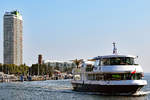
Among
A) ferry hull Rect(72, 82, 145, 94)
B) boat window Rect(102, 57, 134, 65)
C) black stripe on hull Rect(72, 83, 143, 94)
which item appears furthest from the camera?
boat window Rect(102, 57, 134, 65)

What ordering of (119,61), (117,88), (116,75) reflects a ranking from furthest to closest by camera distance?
(119,61), (116,75), (117,88)

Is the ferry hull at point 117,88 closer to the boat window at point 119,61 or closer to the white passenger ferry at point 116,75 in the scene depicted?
the white passenger ferry at point 116,75

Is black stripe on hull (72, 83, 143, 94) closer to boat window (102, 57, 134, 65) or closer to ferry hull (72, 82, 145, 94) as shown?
ferry hull (72, 82, 145, 94)

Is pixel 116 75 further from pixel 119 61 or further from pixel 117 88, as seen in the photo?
pixel 119 61

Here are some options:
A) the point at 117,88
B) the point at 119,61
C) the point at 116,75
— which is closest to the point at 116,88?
the point at 117,88

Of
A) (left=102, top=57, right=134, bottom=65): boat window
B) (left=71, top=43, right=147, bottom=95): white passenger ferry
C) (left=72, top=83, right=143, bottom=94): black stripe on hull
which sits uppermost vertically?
(left=102, top=57, right=134, bottom=65): boat window

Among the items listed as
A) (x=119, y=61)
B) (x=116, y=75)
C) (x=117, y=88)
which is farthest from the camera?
(x=119, y=61)

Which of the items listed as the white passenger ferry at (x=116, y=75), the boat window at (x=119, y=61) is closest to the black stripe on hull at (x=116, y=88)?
the white passenger ferry at (x=116, y=75)

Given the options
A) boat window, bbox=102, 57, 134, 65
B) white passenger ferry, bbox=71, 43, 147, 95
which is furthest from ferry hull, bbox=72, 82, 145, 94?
boat window, bbox=102, 57, 134, 65

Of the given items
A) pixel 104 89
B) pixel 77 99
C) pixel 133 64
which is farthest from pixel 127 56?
pixel 77 99

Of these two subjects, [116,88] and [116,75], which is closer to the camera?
[116,88]

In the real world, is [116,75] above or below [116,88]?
above

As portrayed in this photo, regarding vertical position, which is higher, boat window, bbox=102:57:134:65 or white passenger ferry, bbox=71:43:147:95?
boat window, bbox=102:57:134:65

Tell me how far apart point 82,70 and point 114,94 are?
42.7 ft
